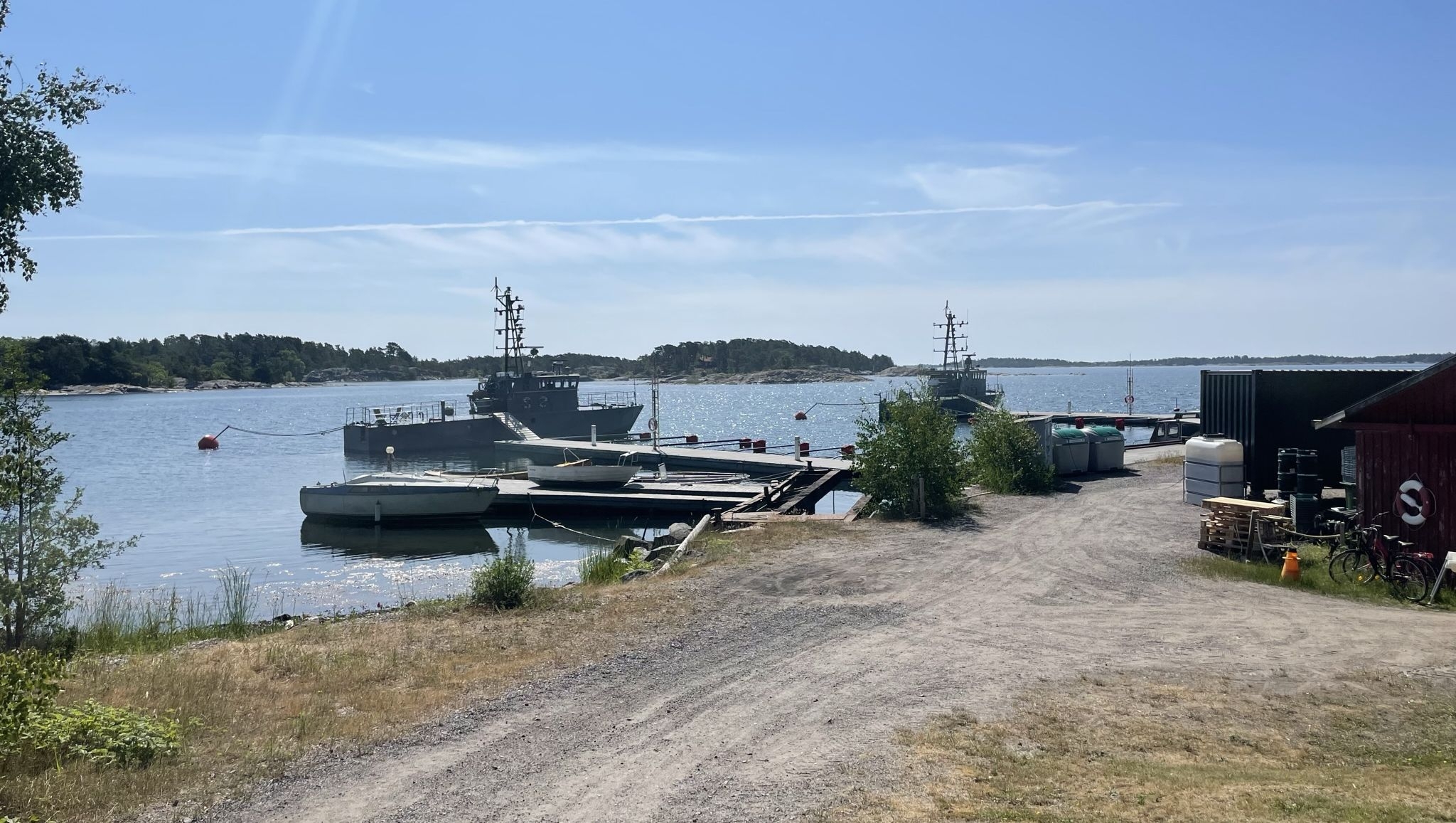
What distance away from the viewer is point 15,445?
1008cm

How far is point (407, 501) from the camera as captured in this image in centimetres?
3484

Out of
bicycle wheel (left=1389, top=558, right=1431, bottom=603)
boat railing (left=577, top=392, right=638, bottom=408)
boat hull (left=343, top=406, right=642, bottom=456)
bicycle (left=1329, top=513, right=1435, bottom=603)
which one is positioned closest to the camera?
bicycle wheel (left=1389, top=558, right=1431, bottom=603)

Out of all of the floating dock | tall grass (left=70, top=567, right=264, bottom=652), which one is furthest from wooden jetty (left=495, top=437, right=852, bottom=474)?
tall grass (left=70, top=567, right=264, bottom=652)

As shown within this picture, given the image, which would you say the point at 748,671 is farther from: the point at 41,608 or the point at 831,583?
the point at 41,608

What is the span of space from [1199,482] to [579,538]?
18810 millimetres

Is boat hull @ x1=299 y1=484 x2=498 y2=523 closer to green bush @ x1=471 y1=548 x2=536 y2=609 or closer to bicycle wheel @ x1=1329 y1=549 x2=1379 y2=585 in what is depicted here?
green bush @ x1=471 y1=548 x2=536 y2=609

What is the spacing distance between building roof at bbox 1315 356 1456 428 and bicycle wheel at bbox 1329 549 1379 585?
2116 millimetres

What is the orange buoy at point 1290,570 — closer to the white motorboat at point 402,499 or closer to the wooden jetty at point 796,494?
the wooden jetty at point 796,494

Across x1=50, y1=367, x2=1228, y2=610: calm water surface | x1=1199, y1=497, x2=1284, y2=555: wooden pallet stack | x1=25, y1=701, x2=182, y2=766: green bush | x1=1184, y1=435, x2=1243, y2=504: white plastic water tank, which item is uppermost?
x1=1184, y1=435, x2=1243, y2=504: white plastic water tank

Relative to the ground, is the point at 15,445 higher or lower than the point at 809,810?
higher

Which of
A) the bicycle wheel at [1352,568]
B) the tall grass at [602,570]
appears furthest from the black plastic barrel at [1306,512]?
the tall grass at [602,570]

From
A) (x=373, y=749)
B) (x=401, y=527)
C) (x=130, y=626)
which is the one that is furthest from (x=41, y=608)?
(x=401, y=527)

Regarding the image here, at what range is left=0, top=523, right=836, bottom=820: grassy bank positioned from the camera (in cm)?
736

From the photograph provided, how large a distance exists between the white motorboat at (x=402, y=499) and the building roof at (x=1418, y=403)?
88.8 feet
